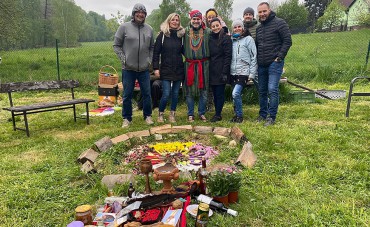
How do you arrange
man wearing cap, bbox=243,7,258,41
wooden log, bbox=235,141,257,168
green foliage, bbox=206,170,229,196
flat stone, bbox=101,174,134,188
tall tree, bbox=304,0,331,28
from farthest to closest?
tall tree, bbox=304,0,331,28
man wearing cap, bbox=243,7,258,41
wooden log, bbox=235,141,257,168
flat stone, bbox=101,174,134,188
green foliage, bbox=206,170,229,196

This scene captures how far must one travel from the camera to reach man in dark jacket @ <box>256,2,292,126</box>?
4.46 meters

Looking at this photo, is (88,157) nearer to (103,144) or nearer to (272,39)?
(103,144)

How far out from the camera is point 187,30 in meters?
4.85

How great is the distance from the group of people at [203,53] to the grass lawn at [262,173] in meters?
0.71

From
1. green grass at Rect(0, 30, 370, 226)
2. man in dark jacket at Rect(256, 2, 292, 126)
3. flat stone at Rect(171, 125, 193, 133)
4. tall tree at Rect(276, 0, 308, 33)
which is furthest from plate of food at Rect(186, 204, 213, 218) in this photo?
tall tree at Rect(276, 0, 308, 33)

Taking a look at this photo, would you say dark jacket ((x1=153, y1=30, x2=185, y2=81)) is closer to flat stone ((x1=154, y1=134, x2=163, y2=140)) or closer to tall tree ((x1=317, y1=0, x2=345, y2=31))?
flat stone ((x1=154, y1=134, x2=163, y2=140))

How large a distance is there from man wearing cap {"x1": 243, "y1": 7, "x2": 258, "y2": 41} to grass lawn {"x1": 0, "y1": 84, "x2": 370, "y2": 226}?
1711mm

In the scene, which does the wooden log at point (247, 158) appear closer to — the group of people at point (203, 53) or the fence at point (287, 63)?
the group of people at point (203, 53)

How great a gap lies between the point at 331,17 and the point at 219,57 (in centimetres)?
3351

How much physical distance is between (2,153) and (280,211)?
12.4ft

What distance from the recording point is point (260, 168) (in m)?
3.23

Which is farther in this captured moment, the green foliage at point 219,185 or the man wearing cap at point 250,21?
the man wearing cap at point 250,21

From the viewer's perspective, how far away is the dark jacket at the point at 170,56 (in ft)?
15.8

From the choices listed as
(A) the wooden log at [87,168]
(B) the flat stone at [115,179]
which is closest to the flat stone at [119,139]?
(A) the wooden log at [87,168]
